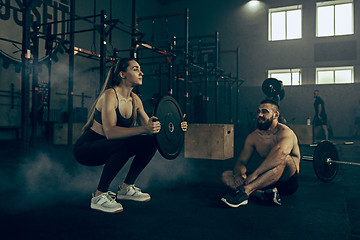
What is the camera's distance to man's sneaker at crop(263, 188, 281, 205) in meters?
Answer: 1.88

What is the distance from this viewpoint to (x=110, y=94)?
1.75 m

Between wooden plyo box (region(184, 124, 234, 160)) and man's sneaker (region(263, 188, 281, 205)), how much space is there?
74.3 inches

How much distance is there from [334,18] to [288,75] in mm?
2282

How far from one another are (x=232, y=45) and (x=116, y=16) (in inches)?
167

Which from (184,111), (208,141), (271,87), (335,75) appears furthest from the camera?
(335,75)

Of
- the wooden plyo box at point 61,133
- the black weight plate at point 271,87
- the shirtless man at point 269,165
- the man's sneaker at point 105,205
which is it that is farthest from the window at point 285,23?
the man's sneaker at point 105,205

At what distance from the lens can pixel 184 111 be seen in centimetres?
505

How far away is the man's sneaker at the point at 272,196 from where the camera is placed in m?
1.88

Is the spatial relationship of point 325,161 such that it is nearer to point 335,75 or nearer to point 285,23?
point 335,75

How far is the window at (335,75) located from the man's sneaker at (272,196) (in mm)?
9231

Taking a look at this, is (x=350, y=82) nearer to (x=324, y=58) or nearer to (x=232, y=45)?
(x=324, y=58)

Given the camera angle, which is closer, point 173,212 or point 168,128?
point 173,212

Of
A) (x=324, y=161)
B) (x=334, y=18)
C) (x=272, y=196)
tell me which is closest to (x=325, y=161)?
(x=324, y=161)

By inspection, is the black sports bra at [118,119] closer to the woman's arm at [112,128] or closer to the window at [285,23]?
the woman's arm at [112,128]
